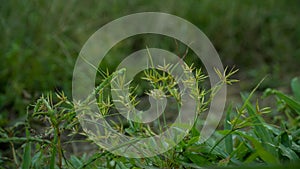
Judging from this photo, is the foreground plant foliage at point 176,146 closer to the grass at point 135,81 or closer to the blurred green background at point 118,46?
the grass at point 135,81

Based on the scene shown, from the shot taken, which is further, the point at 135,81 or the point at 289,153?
the point at 135,81

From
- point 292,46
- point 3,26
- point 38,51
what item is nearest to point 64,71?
point 38,51

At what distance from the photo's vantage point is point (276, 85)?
8.80ft

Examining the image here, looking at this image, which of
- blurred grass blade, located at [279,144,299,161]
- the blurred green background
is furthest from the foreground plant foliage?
the blurred green background

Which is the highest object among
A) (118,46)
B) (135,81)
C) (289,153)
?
(118,46)

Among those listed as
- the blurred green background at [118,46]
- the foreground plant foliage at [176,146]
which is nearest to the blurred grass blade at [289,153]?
the foreground plant foliage at [176,146]

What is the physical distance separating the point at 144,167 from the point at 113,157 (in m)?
0.08

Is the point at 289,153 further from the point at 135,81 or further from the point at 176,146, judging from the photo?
the point at 135,81

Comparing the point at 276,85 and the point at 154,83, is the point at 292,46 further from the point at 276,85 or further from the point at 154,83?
the point at 154,83

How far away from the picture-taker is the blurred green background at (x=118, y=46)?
7.28 ft

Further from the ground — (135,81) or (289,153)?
(135,81)

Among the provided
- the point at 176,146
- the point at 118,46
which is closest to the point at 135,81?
the point at 118,46

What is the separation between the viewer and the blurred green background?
87.4 inches

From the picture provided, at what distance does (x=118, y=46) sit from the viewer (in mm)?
2771
